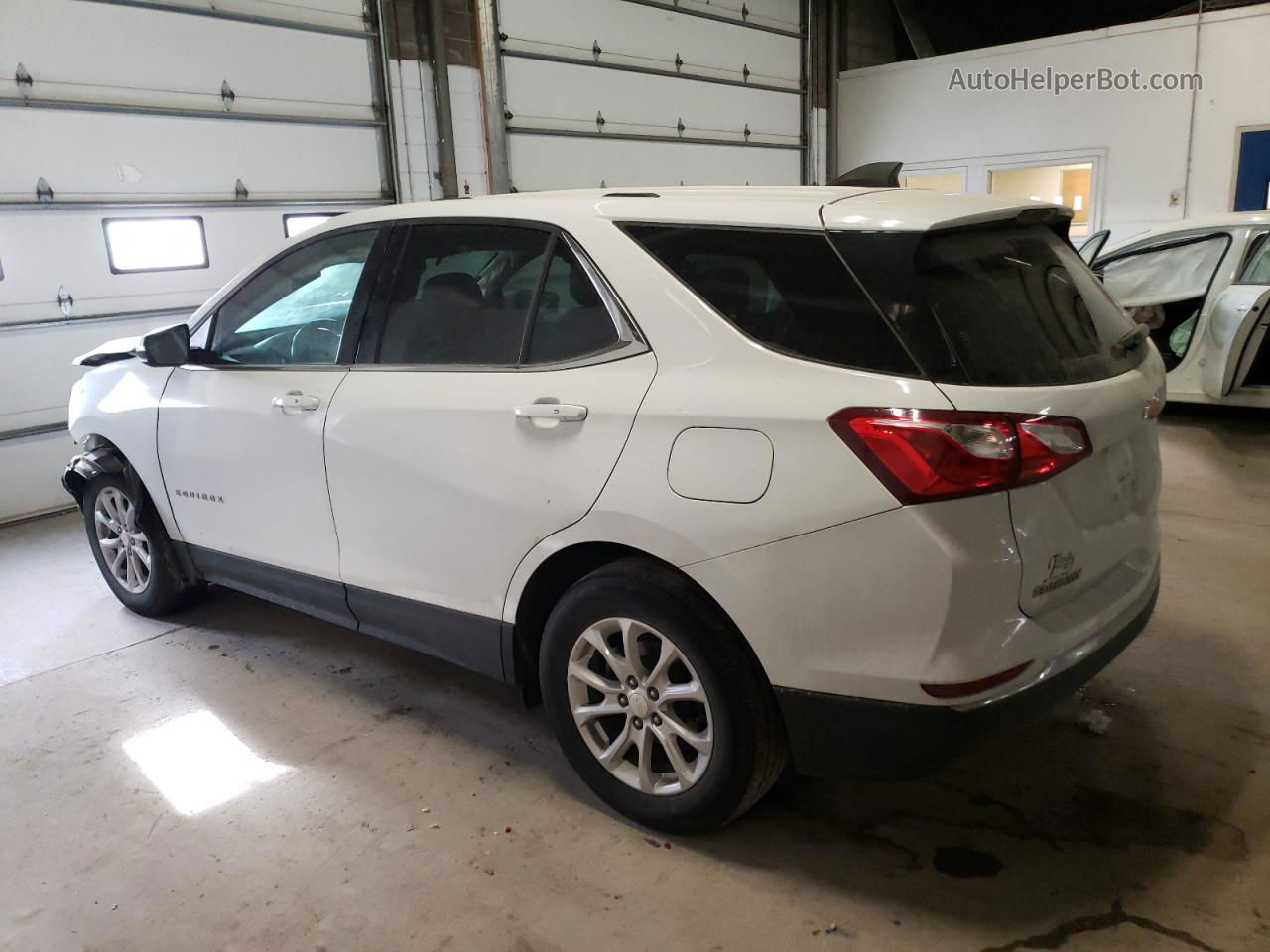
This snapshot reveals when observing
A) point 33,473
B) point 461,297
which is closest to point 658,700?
point 461,297

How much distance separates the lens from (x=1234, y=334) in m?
5.80

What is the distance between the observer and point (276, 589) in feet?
10.7

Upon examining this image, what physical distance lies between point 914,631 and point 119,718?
263cm

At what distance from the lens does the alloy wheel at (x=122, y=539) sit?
3.81 metres

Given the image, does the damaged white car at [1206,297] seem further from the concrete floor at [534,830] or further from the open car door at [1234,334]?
the concrete floor at [534,830]

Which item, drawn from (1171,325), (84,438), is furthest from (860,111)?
(84,438)

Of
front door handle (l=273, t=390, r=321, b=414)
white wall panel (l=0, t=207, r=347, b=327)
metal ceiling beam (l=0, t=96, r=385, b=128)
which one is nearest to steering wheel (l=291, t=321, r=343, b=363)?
front door handle (l=273, t=390, r=321, b=414)

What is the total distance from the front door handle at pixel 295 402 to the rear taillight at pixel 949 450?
1.74 metres

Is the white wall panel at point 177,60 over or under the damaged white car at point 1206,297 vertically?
over

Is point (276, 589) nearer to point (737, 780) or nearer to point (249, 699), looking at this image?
point (249, 699)

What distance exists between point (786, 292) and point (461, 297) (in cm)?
104

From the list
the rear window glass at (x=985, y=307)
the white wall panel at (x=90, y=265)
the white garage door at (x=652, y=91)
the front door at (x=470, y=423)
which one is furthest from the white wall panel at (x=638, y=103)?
the rear window glass at (x=985, y=307)

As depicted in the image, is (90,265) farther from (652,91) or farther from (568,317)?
(652,91)

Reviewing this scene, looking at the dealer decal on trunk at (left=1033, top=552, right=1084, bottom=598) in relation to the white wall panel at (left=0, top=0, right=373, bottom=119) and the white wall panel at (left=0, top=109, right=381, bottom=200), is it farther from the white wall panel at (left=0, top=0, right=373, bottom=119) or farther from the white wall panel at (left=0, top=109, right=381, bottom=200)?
the white wall panel at (left=0, top=0, right=373, bottom=119)
